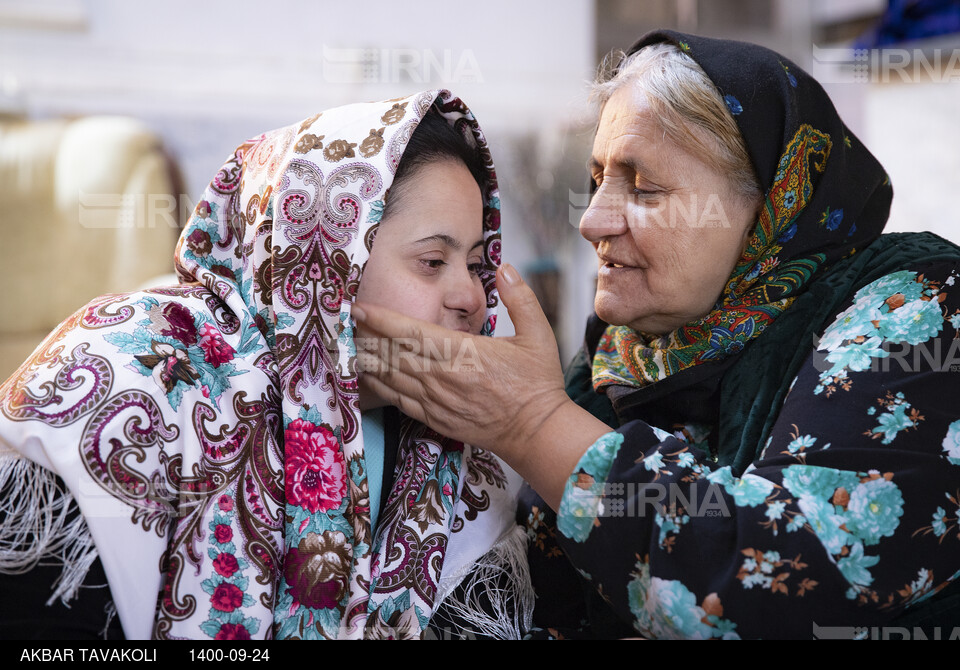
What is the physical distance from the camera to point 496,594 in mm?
1393

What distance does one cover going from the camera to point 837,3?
12.8 ft

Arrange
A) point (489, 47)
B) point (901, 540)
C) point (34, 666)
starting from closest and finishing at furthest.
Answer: point (34, 666) → point (901, 540) → point (489, 47)

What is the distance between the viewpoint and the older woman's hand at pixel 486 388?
4.15 ft

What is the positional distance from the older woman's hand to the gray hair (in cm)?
49

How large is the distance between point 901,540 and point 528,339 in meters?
0.62

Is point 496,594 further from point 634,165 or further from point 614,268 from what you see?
point 634,165

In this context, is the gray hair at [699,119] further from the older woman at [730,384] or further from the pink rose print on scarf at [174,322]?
the pink rose print on scarf at [174,322]

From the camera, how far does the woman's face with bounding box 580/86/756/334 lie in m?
1.52

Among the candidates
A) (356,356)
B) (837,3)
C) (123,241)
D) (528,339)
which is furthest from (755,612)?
(837,3)

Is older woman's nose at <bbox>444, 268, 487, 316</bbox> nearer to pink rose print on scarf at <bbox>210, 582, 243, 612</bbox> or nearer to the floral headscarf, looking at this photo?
the floral headscarf

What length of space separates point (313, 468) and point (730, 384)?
0.78 metres

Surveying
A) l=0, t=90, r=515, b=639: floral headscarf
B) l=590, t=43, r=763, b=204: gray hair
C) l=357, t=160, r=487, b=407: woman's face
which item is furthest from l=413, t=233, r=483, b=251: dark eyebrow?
l=590, t=43, r=763, b=204: gray hair

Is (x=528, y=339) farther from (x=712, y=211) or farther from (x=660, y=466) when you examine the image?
(x=712, y=211)

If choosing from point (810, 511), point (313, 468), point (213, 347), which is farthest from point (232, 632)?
point (810, 511)
